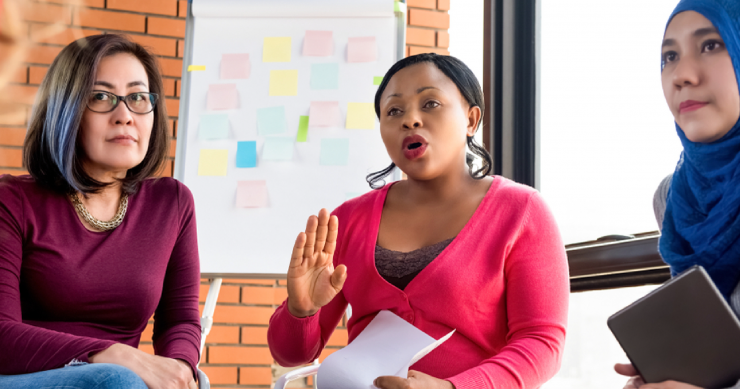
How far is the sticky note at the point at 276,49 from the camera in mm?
2008

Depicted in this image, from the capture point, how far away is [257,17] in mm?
2031

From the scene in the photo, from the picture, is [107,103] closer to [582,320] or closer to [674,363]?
[674,363]

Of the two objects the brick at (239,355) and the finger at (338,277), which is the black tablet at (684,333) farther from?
the brick at (239,355)

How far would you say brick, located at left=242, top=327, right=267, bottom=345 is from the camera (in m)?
2.51

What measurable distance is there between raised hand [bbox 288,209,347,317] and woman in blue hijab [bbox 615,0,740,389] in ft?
1.69

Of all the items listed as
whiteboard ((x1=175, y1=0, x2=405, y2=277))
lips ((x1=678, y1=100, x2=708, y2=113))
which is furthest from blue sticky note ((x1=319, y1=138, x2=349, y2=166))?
lips ((x1=678, y1=100, x2=708, y2=113))

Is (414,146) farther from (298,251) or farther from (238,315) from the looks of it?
(238,315)

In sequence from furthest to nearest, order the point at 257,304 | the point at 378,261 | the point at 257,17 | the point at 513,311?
the point at 257,304
the point at 257,17
the point at 378,261
the point at 513,311

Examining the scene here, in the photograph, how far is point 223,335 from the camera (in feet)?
8.21

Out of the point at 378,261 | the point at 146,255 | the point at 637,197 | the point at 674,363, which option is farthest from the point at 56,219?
the point at 637,197

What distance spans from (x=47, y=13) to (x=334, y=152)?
5.02 ft

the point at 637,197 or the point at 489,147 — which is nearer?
the point at 637,197

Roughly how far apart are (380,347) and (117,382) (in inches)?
17.3

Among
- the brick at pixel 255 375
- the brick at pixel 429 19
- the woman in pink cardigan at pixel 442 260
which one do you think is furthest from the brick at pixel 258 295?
the brick at pixel 429 19
